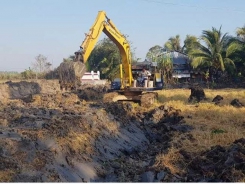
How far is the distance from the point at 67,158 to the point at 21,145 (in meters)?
0.98

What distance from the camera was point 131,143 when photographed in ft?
41.2

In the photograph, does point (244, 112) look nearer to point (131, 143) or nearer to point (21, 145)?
point (131, 143)

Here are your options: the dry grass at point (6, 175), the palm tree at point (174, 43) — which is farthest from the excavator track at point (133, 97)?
the palm tree at point (174, 43)

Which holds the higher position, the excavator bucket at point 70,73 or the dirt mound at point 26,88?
the excavator bucket at point 70,73

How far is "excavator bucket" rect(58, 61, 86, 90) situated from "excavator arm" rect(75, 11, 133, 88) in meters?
0.47

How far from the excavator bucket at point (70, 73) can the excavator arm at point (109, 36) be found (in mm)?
467

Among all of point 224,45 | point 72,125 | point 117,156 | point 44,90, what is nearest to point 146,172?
point 117,156

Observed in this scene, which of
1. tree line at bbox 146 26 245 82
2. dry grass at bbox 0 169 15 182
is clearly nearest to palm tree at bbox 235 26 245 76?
tree line at bbox 146 26 245 82

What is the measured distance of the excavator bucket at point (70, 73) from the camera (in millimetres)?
21270

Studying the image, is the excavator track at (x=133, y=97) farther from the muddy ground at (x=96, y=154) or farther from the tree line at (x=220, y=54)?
the tree line at (x=220, y=54)

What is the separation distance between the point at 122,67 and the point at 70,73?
298 cm

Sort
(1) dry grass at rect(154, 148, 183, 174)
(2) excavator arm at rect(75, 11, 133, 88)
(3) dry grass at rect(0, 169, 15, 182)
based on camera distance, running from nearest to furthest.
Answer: (3) dry grass at rect(0, 169, 15, 182), (1) dry grass at rect(154, 148, 183, 174), (2) excavator arm at rect(75, 11, 133, 88)

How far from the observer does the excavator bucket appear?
69.8ft

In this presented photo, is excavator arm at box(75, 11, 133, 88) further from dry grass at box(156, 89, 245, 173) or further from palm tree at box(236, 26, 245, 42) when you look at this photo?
palm tree at box(236, 26, 245, 42)
